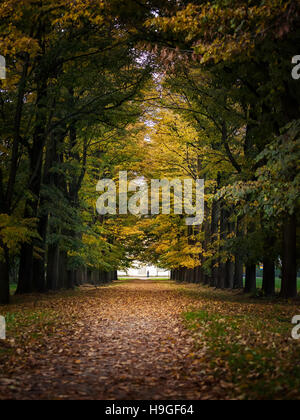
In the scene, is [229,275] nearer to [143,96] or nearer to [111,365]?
[143,96]

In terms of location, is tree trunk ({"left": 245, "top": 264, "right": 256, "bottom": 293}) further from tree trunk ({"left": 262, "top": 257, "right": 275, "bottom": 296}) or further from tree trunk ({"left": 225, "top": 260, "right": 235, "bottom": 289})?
tree trunk ({"left": 225, "top": 260, "right": 235, "bottom": 289})

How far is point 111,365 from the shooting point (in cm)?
661

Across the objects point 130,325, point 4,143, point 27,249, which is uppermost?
point 4,143

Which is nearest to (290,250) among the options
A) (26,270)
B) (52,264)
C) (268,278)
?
(268,278)

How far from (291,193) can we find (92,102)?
8875mm

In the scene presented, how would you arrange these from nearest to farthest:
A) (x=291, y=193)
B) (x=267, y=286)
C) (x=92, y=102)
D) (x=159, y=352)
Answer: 1. (x=159, y=352)
2. (x=291, y=193)
3. (x=92, y=102)
4. (x=267, y=286)

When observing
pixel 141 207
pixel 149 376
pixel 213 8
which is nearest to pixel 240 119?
pixel 213 8

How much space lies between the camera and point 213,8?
7727 mm

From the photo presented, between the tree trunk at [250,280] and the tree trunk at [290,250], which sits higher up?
the tree trunk at [290,250]

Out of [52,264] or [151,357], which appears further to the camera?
[52,264]

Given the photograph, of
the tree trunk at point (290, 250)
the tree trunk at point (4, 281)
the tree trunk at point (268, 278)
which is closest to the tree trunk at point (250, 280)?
the tree trunk at point (268, 278)

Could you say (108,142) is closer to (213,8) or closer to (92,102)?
(92,102)

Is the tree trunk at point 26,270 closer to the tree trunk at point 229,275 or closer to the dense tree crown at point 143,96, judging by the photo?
the dense tree crown at point 143,96

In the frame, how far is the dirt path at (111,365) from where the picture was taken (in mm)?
5270
